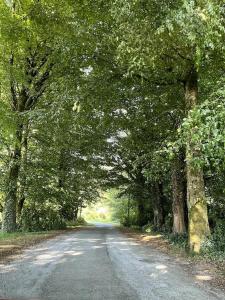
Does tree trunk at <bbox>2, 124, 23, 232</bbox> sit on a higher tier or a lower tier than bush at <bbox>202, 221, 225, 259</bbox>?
higher

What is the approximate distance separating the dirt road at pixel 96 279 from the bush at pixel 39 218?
14.4 meters

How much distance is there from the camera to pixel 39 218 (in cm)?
2823

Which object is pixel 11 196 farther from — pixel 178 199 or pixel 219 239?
pixel 219 239

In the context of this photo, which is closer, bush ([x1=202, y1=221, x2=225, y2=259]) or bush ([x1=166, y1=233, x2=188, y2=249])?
bush ([x1=202, y1=221, x2=225, y2=259])

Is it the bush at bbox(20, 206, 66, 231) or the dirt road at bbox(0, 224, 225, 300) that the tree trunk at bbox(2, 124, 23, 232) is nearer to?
the bush at bbox(20, 206, 66, 231)

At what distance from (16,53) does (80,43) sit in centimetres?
734

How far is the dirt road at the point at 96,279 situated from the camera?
6.97m

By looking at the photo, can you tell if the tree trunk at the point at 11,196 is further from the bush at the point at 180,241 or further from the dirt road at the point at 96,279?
the dirt road at the point at 96,279

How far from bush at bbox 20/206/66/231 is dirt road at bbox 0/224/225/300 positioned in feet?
47.3

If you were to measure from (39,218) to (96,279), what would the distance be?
67.7 feet

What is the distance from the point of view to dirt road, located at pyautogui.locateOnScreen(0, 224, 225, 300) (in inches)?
274

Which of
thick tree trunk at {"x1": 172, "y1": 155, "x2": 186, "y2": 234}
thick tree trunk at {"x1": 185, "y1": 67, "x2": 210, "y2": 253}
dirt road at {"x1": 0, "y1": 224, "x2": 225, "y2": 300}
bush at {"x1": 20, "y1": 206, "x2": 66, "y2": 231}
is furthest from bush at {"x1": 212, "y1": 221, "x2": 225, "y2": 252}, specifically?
bush at {"x1": 20, "y1": 206, "x2": 66, "y2": 231}

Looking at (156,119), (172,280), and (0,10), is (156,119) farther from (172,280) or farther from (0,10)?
(172,280)

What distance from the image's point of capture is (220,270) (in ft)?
33.2
